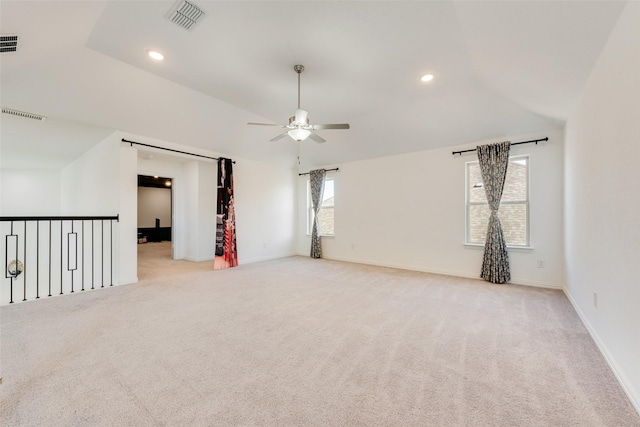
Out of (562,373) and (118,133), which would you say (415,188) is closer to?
(562,373)

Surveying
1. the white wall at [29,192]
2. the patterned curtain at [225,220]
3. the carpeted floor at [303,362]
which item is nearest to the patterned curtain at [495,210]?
the carpeted floor at [303,362]

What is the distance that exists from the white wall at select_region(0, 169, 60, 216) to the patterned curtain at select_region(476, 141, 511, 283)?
10.3 m

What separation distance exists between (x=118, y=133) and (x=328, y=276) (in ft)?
14.2

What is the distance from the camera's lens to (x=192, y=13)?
2.35 metres

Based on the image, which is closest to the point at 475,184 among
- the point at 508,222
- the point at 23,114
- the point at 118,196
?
the point at 508,222

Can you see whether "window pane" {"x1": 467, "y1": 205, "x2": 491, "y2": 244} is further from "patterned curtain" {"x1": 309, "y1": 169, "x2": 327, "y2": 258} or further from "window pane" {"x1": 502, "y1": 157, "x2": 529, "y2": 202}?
"patterned curtain" {"x1": 309, "y1": 169, "x2": 327, "y2": 258}

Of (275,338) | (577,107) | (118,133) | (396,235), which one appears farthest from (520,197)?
(118,133)

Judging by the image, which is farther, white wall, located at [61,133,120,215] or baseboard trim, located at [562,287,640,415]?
white wall, located at [61,133,120,215]

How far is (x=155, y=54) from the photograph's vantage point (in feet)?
9.87

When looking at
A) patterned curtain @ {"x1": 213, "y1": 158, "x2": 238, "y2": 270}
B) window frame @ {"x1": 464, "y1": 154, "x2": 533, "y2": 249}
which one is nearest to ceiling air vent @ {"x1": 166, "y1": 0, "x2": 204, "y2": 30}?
patterned curtain @ {"x1": 213, "y1": 158, "x2": 238, "y2": 270}

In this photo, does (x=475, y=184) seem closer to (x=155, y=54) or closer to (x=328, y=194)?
(x=328, y=194)

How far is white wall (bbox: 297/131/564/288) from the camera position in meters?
4.05

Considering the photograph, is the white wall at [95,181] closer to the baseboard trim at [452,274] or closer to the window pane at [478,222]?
the baseboard trim at [452,274]

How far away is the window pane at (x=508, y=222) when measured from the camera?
4.30m
